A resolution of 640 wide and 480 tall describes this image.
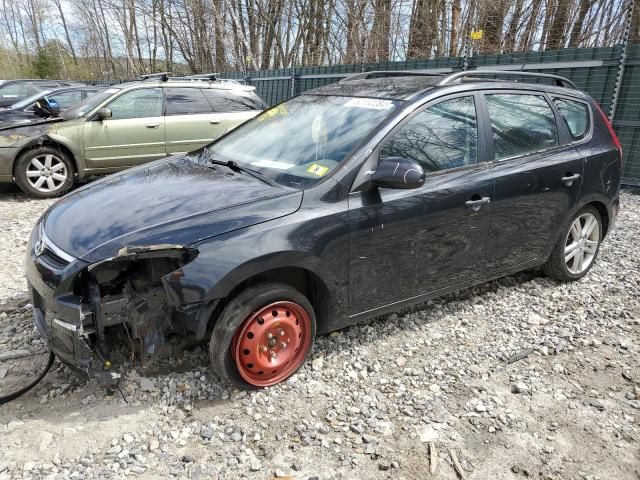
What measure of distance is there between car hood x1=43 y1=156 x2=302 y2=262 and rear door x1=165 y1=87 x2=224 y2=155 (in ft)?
14.8

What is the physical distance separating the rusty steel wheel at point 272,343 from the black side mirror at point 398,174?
892 millimetres

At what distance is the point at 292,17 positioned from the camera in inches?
768

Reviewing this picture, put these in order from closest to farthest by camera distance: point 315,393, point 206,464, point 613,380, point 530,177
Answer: point 206,464
point 315,393
point 613,380
point 530,177

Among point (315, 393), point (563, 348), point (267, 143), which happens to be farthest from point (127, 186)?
point (563, 348)

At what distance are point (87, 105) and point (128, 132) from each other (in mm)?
755

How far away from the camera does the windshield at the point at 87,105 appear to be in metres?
7.12

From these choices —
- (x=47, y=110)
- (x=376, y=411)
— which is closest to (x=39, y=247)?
(x=376, y=411)

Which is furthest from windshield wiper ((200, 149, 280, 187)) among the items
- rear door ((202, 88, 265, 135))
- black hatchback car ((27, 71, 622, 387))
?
rear door ((202, 88, 265, 135))

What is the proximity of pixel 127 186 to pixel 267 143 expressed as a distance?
3.26ft

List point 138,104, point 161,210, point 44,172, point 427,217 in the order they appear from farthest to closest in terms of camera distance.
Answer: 1. point 138,104
2. point 44,172
3. point 427,217
4. point 161,210

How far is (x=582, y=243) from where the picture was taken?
4.36 meters

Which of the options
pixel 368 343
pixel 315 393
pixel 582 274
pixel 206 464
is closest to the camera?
pixel 206 464

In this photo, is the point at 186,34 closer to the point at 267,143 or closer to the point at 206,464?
the point at 267,143

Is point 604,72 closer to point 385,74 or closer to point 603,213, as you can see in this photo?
point 603,213
